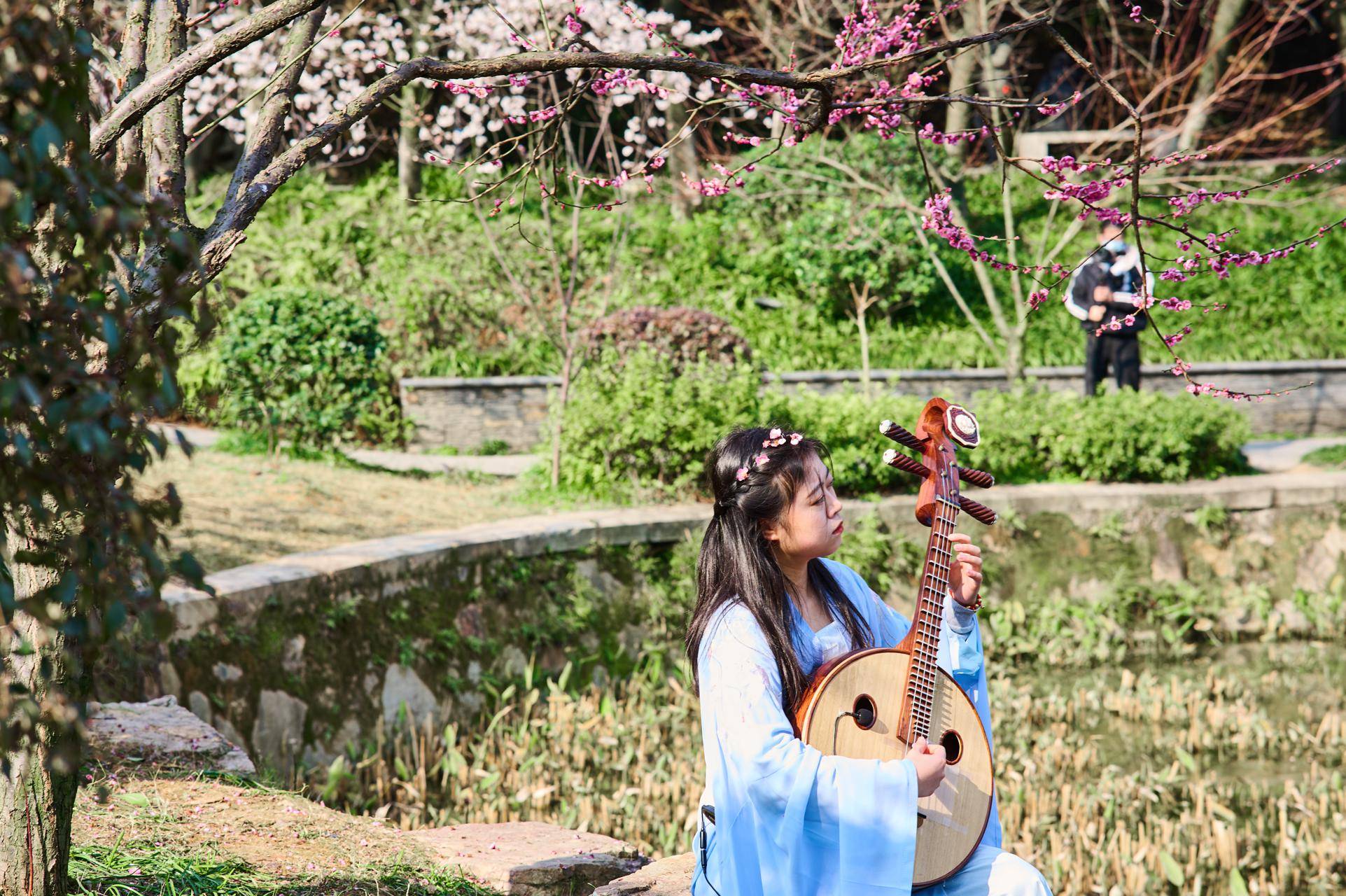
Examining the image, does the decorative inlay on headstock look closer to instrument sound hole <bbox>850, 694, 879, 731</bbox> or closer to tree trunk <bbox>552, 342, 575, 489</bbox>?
instrument sound hole <bbox>850, 694, 879, 731</bbox>

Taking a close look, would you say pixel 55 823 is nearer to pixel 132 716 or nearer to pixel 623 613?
pixel 132 716

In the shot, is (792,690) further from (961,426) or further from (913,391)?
(913,391)

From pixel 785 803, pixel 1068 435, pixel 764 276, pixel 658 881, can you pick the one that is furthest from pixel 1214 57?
pixel 785 803

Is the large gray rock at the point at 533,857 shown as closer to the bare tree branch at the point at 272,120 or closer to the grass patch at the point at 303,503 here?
the bare tree branch at the point at 272,120

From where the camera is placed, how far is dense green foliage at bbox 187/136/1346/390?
11.6 m

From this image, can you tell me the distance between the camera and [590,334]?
8.89 metres

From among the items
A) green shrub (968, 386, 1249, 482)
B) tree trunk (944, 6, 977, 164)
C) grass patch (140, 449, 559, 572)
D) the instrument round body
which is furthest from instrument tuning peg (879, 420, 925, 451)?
tree trunk (944, 6, 977, 164)

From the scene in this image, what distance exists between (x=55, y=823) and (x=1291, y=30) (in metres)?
17.3

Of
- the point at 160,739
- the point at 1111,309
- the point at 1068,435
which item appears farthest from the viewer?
the point at 1111,309

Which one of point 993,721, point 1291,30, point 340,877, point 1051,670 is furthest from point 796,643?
point 1291,30

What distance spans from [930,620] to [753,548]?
41 cm

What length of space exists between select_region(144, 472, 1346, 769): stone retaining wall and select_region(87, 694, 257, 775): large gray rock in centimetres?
34

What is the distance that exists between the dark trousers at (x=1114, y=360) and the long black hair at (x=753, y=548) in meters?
7.36

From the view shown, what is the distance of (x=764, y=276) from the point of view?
13.3 metres
